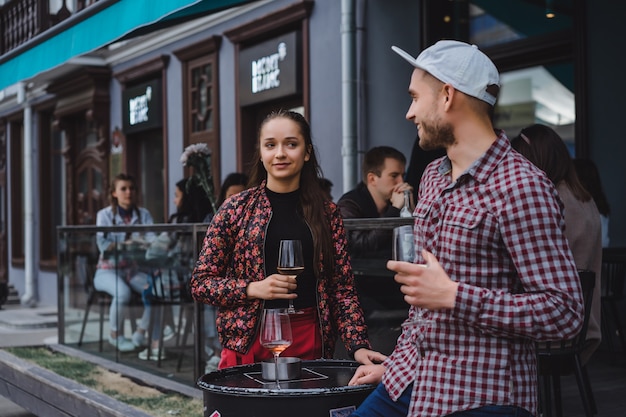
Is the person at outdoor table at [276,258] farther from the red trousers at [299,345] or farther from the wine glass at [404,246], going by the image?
the wine glass at [404,246]

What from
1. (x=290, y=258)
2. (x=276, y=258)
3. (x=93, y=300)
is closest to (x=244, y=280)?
(x=276, y=258)

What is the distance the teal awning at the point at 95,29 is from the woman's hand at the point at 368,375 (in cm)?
323

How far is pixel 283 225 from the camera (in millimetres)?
3537

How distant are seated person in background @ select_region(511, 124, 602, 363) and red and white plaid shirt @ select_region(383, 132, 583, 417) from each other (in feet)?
7.69

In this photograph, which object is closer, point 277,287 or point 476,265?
point 476,265

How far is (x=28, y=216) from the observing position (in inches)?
692

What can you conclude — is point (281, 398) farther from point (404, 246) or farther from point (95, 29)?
point (95, 29)

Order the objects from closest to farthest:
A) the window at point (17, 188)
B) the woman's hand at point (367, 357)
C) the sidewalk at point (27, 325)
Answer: the woman's hand at point (367, 357) → the sidewalk at point (27, 325) → the window at point (17, 188)

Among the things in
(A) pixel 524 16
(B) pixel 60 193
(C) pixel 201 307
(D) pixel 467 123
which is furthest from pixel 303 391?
(B) pixel 60 193

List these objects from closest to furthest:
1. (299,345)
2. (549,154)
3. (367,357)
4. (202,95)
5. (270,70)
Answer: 1. (367,357)
2. (299,345)
3. (549,154)
4. (270,70)
5. (202,95)

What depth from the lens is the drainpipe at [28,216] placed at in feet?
56.9

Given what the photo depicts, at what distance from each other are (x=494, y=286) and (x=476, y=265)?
65 mm

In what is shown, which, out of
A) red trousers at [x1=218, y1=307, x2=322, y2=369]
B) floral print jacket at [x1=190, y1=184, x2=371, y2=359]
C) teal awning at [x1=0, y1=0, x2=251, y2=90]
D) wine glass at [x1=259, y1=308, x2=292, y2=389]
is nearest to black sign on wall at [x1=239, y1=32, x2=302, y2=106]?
teal awning at [x1=0, y1=0, x2=251, y2=90]

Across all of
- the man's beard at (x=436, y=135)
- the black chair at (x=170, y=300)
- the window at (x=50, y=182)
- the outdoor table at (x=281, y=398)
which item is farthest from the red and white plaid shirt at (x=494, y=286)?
the window at (x=50, y=182)
